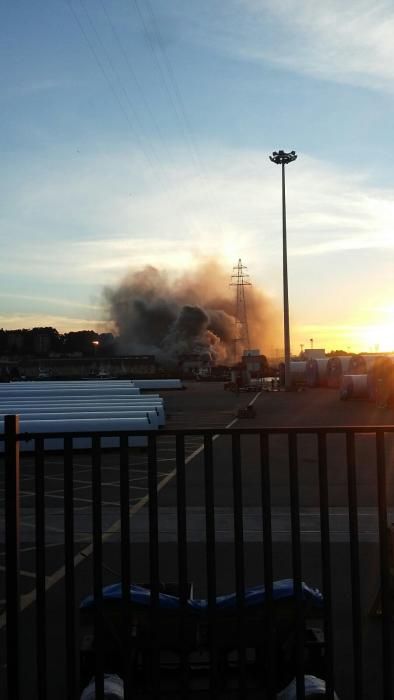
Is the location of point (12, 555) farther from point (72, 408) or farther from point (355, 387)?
point (355, 387)

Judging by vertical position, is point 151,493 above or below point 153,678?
above

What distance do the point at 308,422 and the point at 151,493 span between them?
22914 millimetres

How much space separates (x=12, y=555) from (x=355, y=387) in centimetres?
3760

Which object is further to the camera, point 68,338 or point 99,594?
point 68,338

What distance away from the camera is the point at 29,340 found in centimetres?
17100

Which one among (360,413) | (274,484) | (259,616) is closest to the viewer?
(259,616)

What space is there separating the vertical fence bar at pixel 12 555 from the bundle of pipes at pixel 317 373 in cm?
5624

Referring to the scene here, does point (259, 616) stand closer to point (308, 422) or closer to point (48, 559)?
point (48, 559)

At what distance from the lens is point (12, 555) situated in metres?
3.59

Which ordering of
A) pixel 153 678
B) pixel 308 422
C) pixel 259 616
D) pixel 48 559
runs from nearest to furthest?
pixel 153 678
pixel 259 616
pixel 48 559
pixel 308 422

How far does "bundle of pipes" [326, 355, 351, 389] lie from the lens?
173 ft

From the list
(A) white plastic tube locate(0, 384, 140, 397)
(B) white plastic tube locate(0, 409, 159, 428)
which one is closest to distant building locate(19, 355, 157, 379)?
(A) white plastic tube locate(0, 384, 140, 397)

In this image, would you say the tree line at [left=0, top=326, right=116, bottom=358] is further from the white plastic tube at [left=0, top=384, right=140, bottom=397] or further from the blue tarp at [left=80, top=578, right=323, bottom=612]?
the blue tarp at [left=80, top=578, right=323, bottom=612]

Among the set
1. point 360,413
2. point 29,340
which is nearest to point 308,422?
point 360,413
